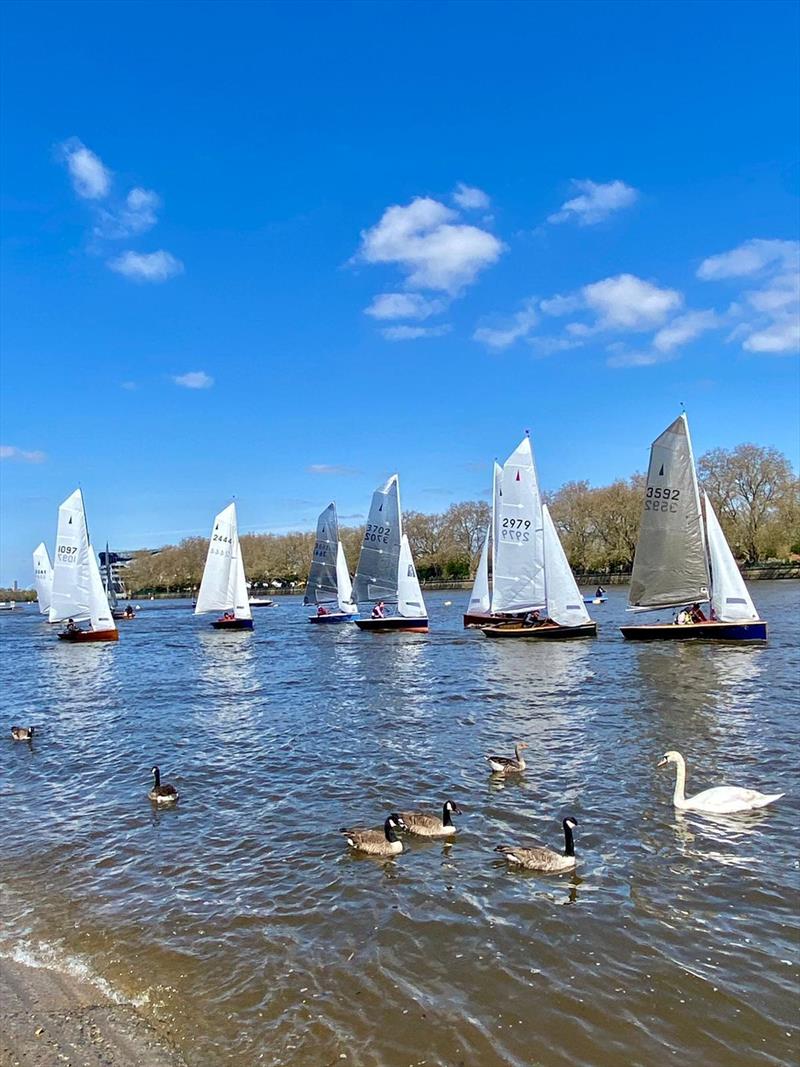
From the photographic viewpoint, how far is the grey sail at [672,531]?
34.0 m

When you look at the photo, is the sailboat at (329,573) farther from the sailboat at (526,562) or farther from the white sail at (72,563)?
the sailboat at (526,562)

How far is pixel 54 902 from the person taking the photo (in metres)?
8.71

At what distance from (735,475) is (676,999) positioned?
3781 inches

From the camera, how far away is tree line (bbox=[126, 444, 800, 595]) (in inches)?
3568

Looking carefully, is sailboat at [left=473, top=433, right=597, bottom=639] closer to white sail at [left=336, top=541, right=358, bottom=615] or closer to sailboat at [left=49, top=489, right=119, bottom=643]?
white sail at [left=336, top=541, right=358, bottom=615]

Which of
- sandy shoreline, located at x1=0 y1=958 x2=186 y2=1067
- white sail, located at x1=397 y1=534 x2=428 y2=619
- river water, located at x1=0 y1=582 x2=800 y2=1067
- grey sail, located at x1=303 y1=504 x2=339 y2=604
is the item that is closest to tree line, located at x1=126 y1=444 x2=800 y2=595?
grey sail, located at x1=303 y1=504 x2=339 y2=604

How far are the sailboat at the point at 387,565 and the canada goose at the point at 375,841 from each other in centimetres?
3604

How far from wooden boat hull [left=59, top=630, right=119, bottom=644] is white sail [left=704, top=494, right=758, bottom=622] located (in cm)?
3544

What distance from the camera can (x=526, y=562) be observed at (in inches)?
1511

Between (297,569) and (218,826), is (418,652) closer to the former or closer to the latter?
(218,826)

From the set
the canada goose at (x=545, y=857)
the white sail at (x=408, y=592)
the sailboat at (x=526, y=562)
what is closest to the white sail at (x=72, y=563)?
the white sail at (x=408, y=592)

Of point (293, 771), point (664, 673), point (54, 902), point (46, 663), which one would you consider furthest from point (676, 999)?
point (46, 663)

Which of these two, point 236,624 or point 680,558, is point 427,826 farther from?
point 236,624

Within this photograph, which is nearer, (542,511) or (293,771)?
(293,771)
